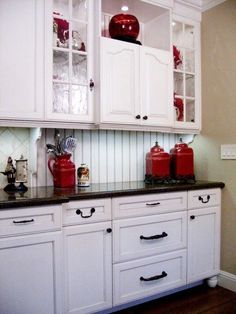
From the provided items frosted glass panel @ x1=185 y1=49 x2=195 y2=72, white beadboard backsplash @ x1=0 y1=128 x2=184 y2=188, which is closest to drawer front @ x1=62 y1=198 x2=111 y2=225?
white beadboard backsplash @ x1=0 y1=128 x2=184 y2=188

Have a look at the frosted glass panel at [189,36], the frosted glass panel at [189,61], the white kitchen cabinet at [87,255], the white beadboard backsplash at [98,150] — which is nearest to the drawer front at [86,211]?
the white kitchen cabinet at [87,255]

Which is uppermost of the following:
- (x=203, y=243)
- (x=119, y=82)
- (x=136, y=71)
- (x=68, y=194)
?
(x=136, y=71)

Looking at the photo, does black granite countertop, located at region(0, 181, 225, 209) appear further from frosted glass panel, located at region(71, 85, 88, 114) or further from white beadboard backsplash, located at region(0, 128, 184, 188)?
frosted glass panel, located at region(71, 85, 88, 114)

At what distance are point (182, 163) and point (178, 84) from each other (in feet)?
2.28

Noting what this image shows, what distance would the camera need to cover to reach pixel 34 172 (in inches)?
85.9

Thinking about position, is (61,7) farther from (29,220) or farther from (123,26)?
(29,220)

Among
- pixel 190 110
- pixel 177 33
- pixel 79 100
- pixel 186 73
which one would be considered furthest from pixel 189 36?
pixel 79 100

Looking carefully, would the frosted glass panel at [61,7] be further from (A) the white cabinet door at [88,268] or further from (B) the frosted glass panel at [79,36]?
(A) the white cabinet door at [88,268]

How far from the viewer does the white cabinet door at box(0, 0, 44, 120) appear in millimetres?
1856

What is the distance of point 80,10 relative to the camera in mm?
2162

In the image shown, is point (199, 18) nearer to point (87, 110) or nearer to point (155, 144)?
point (155, 144)

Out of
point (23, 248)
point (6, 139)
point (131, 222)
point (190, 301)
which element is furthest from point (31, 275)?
point (190, 301)

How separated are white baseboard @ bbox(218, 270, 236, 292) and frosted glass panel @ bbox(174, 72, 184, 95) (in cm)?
157

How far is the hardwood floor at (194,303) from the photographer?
6.95 feet
